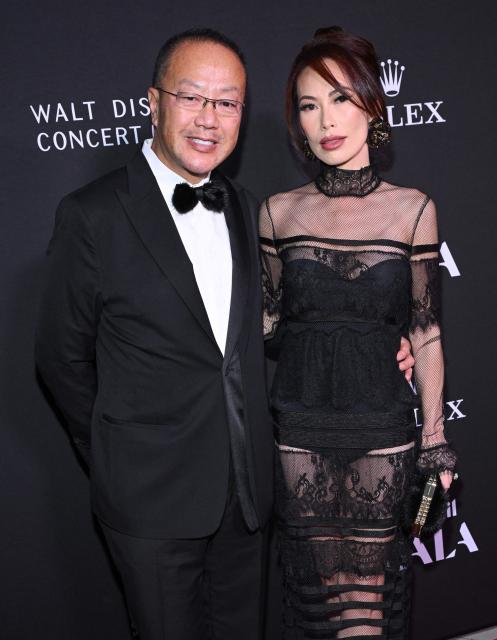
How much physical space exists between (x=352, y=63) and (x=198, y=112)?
497 millimetres

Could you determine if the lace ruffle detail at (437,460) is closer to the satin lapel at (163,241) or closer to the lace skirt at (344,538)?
the lace skirt at (344,538)

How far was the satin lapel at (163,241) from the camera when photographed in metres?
2.17

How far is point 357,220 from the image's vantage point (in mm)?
2471

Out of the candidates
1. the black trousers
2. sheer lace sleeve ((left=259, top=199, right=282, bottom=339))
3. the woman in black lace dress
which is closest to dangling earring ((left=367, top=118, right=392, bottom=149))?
the woman in black lace dress

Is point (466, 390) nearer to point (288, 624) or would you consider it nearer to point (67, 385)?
point (288, 624)

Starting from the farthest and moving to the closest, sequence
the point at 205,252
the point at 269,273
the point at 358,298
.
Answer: the point at 269,273
the point at 358,298
the point at 205,252

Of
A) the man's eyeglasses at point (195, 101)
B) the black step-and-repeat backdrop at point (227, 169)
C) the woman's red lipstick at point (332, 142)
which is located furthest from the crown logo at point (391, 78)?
the man's eyeglasses at point (195, 101)

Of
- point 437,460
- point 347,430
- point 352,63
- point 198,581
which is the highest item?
point 352,63

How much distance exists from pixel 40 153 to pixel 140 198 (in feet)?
2.11

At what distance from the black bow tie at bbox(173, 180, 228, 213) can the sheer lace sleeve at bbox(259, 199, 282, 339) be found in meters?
0.27

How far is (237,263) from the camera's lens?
2316 mm

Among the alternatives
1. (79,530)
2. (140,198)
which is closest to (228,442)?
(140,198)

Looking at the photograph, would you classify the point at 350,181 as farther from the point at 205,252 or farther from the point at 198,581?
the point at 198,581

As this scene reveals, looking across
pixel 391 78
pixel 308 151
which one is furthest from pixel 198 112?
pixel 391 78
